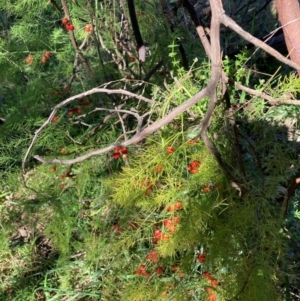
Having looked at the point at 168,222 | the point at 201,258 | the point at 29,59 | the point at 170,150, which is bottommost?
the point at 201,258

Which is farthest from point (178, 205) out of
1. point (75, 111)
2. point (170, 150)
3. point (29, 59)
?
point (29, 59)

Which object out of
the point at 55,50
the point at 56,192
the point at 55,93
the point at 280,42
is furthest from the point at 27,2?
the point at 280,42

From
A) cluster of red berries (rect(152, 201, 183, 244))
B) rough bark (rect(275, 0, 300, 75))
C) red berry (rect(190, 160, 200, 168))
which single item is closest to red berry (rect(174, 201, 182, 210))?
cluster of red berries (rect(152, 201, 183, 244))

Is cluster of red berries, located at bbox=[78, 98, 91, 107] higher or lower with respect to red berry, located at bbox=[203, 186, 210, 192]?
higher

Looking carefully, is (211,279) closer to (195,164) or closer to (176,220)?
(176,220)

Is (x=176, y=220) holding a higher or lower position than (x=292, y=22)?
lower

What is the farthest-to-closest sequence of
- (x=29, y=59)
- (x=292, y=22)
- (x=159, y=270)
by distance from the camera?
1. (x=29, y=59)
2. (x=159, y=270)
3. (x=292, y=22)

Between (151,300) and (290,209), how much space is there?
632mm

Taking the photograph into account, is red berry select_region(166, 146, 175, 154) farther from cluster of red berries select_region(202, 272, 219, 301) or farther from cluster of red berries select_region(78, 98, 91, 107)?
cluster of red berries select_region(78, 98, 91, 107)

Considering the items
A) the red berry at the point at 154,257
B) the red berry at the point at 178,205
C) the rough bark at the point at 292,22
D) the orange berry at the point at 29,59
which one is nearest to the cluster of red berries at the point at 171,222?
the red berry at the point at 178,205

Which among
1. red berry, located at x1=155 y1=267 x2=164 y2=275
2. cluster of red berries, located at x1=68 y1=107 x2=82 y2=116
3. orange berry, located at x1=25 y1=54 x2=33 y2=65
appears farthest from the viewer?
orange berry, located at x1=25 y1=54 x2=33 y2=65

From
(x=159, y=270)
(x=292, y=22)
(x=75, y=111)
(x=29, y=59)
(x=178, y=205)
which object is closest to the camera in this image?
(x=292, y=22)

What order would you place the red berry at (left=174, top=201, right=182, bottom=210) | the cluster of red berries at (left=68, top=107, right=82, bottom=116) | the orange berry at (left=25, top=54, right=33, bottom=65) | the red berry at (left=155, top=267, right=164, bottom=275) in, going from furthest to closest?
the orange berry at (left=25, top=54, right=33, bottom=65)
the cluster of red berries at (left=68, top=107, right=82, bottom=116)
the red berry at (left=155, top=267, right=164, bottom=275)
the red berry at (left=174, top=201, right=182, bottom=210)

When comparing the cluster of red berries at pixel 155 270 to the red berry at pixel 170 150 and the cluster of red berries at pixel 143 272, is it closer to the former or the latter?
the cluster of red berries at pixel 143 272
